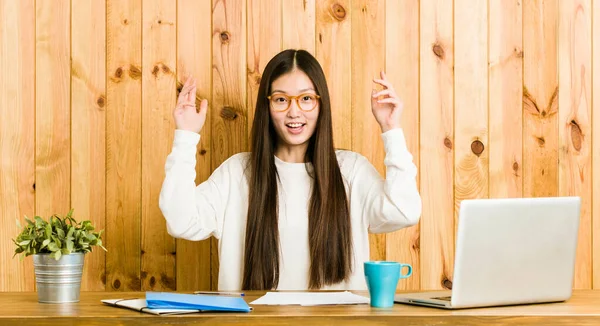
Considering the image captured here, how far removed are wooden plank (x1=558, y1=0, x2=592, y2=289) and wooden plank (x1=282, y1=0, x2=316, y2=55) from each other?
3.03ft

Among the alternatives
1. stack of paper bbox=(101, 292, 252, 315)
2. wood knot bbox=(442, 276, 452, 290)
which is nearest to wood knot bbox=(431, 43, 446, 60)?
wood knot bbox=(442, 276, 452, 290)

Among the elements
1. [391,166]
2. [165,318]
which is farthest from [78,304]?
[391,166]

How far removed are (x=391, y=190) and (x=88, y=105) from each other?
114cm

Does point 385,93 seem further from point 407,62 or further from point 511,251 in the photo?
point 511,251

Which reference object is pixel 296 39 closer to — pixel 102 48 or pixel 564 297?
Answer: pixel 102 48

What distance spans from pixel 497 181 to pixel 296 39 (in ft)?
2.98

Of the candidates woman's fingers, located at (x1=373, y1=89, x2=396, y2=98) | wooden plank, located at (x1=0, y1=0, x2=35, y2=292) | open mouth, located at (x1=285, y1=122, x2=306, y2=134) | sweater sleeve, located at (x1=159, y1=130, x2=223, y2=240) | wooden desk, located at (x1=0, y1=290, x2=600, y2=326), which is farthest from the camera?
wooden plank, located at (x1=0, y1=0, x2=35, y2=292)

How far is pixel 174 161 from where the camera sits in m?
2.22

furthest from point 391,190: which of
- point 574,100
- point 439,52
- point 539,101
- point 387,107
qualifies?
point 574,100

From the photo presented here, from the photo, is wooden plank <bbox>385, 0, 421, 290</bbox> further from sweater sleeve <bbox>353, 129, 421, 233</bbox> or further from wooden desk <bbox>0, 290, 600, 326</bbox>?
wooden desk <bbox>0, 290, 600, 326</bbox>

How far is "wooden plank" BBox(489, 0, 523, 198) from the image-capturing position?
2.68 m

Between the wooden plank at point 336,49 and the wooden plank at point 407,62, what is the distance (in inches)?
6.0

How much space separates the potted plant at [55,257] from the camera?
1.67m

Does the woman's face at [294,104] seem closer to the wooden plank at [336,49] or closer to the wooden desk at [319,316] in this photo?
the wooden plank at [336,49]
